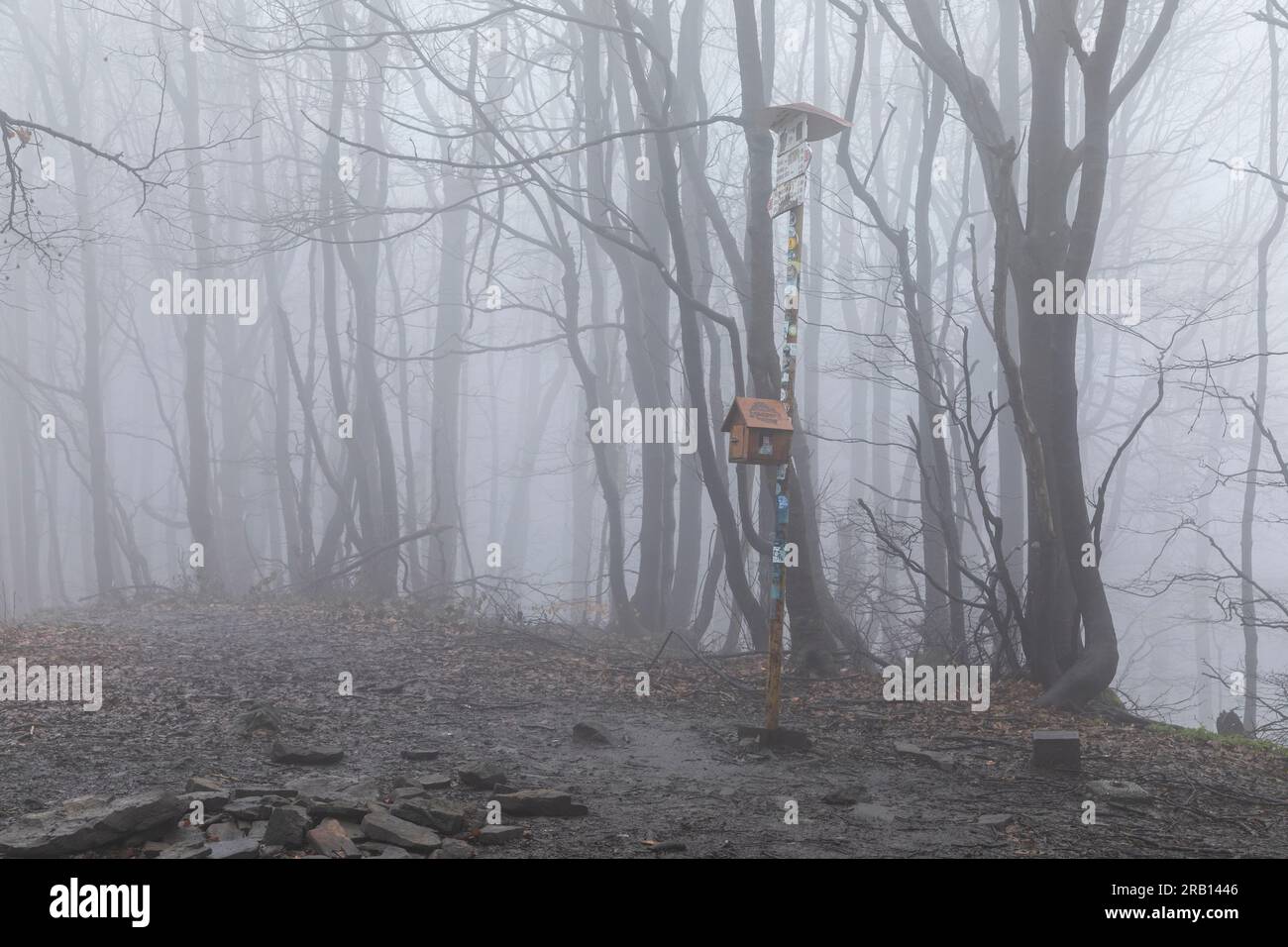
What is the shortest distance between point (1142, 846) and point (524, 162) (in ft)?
23.6

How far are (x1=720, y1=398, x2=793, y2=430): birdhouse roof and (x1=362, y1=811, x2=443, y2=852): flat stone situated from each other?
2.97 meters

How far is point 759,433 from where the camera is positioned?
6.55 metres

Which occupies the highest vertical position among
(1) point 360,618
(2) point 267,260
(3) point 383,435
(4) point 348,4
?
(4) point 348,4

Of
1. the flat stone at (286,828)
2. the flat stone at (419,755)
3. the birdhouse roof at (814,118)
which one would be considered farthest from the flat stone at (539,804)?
the birdhouse roof at (814,118)

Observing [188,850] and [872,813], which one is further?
[872,813]

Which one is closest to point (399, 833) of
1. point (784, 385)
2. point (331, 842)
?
point (331, 842)

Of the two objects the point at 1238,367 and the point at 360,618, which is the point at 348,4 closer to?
the point at 360,618

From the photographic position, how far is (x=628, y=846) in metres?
4.68

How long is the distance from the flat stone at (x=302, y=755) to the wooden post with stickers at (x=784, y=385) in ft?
8.41

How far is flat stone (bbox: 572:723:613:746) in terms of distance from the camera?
7.02m

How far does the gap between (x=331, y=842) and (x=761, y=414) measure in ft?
11.2

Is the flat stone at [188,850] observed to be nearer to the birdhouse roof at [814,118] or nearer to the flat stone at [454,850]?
the flat stone at [454,850]

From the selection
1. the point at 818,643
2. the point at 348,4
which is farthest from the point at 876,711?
the point at 348,4

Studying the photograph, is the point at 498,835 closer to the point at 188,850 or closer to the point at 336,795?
the point at 336,795
